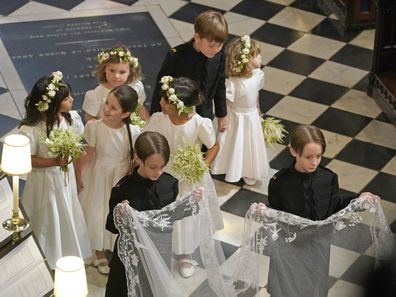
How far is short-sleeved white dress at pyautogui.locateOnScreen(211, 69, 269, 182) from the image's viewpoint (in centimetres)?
798

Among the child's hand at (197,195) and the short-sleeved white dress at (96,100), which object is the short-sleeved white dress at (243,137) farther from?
the child's hand at (197,195)

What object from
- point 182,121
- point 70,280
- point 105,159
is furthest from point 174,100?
point 70,280

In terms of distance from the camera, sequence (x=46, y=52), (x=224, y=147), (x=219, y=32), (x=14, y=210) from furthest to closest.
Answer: (x=46, y=52), (x=224, y=147), (x=219, y=32), (x=14, y=210)

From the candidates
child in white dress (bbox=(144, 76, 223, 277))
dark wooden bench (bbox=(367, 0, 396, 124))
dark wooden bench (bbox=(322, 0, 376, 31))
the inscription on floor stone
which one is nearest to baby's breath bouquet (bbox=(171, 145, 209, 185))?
child in white dress (bbox=(144, 76, 223, 277))

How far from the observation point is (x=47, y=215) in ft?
22.9

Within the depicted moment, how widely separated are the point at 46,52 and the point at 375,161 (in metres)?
3.69

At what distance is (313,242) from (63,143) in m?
1.84

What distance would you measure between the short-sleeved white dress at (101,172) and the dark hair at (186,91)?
15.5 inches

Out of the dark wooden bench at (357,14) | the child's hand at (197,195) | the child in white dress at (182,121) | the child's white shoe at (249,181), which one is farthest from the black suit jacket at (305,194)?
the dark wooden bench at (357,14)

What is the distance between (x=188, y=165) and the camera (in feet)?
22.3

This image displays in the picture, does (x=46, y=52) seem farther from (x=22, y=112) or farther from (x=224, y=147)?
(x=224, y=147)

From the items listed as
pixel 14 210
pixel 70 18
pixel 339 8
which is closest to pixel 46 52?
pixel 70 18

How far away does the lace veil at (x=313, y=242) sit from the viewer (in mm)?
5996

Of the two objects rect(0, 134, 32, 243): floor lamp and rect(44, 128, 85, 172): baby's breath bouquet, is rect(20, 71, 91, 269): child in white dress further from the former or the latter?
rect(0, 134, 32, 243): floor lamp
